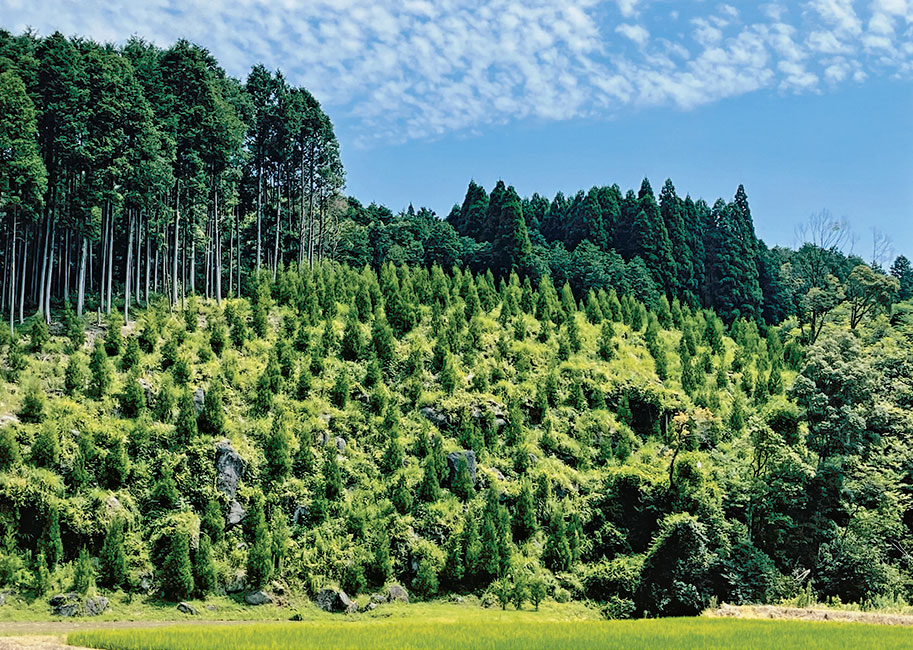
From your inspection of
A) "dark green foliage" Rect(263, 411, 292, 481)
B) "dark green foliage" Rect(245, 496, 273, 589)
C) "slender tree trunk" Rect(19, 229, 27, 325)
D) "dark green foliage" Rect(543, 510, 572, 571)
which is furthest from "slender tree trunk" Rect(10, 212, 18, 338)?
"dark green foliage" Rect(543, 510, 572, 571)

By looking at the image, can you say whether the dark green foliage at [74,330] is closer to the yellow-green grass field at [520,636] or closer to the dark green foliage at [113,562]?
the dark green foliage at [113,562]

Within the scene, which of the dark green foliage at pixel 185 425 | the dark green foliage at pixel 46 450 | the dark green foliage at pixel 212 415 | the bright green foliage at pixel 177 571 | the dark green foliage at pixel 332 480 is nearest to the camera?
the bright green foliage at pixel 177 571

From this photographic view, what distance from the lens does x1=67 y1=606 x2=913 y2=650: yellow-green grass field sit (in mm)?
17219

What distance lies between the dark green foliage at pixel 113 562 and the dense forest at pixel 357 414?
6 cm

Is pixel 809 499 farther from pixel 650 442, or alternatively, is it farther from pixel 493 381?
pixel 493 381

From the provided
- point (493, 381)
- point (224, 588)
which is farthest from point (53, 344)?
point (493, 381)

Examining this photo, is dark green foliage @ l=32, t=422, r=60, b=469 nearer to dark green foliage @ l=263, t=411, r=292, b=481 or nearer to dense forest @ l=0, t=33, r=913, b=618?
dense forest @ l=0, t=33, r=913, b=618

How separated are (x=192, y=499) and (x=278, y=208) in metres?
22.1

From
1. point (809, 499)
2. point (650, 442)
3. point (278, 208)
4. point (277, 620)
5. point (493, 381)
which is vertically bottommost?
point (277, 620)

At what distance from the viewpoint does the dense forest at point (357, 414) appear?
84.8 ft

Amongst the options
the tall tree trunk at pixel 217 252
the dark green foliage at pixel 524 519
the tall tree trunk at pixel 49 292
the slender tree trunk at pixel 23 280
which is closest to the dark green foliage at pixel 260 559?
the dark green foliage at pixel 524 519

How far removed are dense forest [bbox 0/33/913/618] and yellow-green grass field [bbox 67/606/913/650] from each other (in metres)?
4.83

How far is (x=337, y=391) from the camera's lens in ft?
104

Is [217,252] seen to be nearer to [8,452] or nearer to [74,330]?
[74,330]
